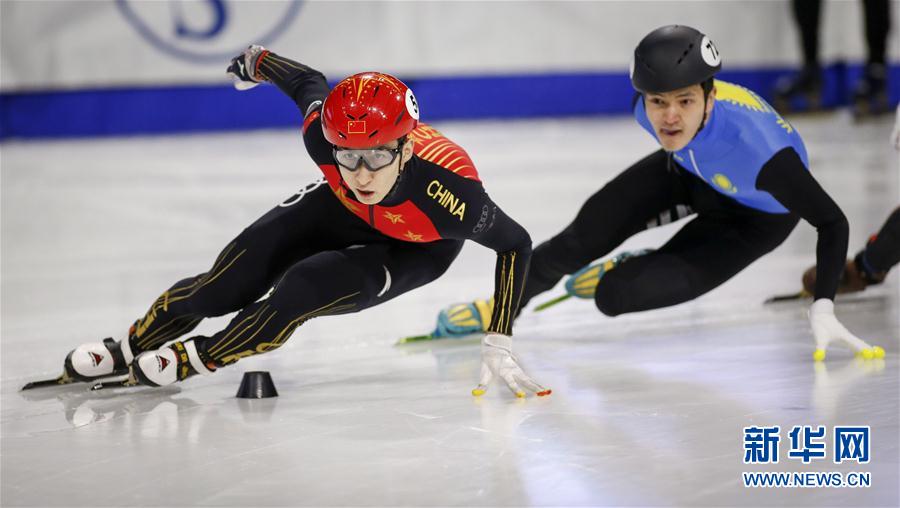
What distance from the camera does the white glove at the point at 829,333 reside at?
162 inches

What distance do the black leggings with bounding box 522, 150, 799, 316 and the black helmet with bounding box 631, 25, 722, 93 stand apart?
620mm

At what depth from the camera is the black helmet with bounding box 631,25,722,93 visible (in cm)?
407

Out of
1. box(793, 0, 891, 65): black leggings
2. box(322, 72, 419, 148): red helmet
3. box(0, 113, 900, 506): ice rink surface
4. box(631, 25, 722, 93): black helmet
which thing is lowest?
box(0, 113, 900, 506): ice rink surface

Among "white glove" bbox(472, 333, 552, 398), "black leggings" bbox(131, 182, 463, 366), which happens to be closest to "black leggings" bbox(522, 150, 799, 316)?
"black leggings" bbox(131, 182, 463, 366)

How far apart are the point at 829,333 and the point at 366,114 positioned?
1723 millimetres

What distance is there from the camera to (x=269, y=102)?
12344mm

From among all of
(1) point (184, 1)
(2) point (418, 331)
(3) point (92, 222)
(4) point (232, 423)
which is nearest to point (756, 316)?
(2) point (418, 331)

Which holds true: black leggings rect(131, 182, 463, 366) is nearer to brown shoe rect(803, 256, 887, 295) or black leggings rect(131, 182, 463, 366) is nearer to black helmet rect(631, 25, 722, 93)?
black helmet rect(631, 25, 722, 93)

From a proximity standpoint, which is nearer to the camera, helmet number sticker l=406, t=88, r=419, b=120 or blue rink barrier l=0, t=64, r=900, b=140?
helmet number sticker l=406, t=88, r=419, b=120

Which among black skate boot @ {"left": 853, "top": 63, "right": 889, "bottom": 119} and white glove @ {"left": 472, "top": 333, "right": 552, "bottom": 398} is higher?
black skate boot @ {"left": 853, "top": 63, "right": 889, "bottom": 119}

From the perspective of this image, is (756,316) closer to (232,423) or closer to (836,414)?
(836,414)

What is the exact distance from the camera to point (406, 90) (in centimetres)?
361

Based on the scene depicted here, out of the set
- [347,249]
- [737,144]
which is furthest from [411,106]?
[737,144]

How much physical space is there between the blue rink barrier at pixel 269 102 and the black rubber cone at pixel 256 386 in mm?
8435
